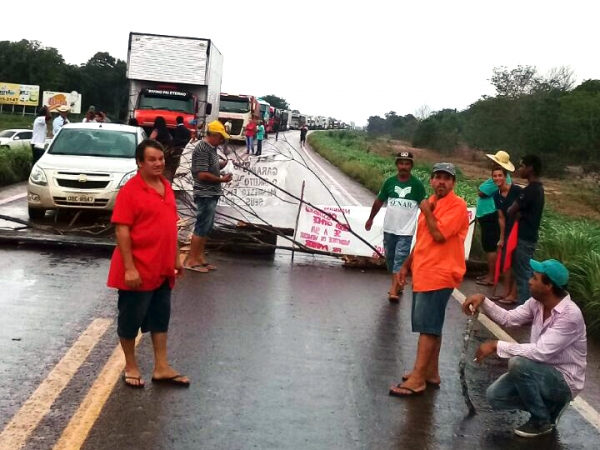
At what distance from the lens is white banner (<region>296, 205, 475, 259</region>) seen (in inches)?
443

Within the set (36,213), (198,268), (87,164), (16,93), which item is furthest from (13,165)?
(16,93)

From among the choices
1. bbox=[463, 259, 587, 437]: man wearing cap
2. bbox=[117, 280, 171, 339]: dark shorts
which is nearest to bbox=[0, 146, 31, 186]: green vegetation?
bbox=[117, 280, 171, 339]: dark shorts

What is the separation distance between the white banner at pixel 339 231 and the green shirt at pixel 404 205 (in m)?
2.50

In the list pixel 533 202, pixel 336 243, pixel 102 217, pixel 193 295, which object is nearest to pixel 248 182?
pixel 336 243

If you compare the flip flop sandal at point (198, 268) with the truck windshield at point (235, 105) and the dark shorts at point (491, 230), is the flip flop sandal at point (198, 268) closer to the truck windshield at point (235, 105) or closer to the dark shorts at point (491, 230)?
the dark shorts at point (491, 230)

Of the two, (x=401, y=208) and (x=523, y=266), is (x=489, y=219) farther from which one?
(x=401, y=208)

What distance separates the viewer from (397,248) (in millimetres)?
8789

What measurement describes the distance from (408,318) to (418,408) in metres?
2.88

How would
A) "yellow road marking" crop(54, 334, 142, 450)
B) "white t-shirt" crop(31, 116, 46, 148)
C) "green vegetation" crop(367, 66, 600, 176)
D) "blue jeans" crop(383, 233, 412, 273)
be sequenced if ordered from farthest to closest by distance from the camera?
"green vegetation" crop(367, 66, 600, 176), "white t-shirt" crop(31, 116, 46, 148), "blue jeans" crop(383, 233, 412, 273), "yellow road marking" crop(54, 334, 142, 450)

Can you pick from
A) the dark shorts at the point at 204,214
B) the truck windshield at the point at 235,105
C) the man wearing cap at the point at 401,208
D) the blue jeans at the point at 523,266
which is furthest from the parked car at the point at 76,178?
the truck windshield at the point at 235,105

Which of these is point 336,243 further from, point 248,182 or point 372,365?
point 372,365

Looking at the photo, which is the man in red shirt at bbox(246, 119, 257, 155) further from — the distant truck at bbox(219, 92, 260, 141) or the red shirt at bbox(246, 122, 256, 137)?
the distant truck at bbox(219, 92, 260, 141)

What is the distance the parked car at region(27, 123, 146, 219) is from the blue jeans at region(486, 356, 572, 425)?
27.8 ft

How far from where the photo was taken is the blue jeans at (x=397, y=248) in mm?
8734
